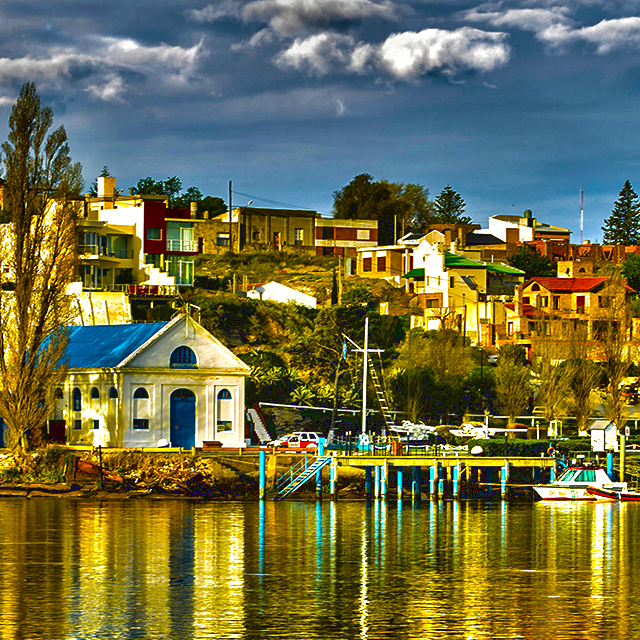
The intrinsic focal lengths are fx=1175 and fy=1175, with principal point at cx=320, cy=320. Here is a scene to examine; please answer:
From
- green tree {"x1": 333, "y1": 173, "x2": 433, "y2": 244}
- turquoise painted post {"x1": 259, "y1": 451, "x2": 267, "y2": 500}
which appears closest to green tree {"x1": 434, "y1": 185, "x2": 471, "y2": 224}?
green tree {"x1": 333, "y1": 173, "x2": 433, "y2": 244}

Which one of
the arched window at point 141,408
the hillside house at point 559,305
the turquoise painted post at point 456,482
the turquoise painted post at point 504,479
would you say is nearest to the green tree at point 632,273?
the hillside house at point 559,305

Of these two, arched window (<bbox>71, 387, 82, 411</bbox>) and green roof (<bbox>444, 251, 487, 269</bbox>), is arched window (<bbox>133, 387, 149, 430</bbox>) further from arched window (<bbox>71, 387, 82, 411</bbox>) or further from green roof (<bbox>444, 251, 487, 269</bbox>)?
green roof (<bbox>444, 251, 487, 269</bbox>)

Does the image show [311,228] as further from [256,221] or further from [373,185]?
[373,185]

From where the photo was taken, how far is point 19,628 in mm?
30500

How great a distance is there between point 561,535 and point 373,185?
313 ft

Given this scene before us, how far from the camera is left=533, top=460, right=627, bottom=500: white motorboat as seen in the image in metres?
63.7

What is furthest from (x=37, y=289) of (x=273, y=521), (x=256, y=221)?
(x=256, y=221)

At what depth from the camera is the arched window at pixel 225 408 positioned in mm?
64375

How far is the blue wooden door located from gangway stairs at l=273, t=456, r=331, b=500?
612 cm

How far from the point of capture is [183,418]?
63438mm

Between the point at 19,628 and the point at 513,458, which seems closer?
the point at 19,628

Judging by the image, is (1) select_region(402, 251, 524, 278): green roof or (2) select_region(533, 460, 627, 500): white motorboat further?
(1) select_region(402, 251, 524, 278): green roof

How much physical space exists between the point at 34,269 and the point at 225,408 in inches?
499

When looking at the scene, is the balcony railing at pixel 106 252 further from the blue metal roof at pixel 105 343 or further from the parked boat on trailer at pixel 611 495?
the parked boat on trailer at pixel 611 495
